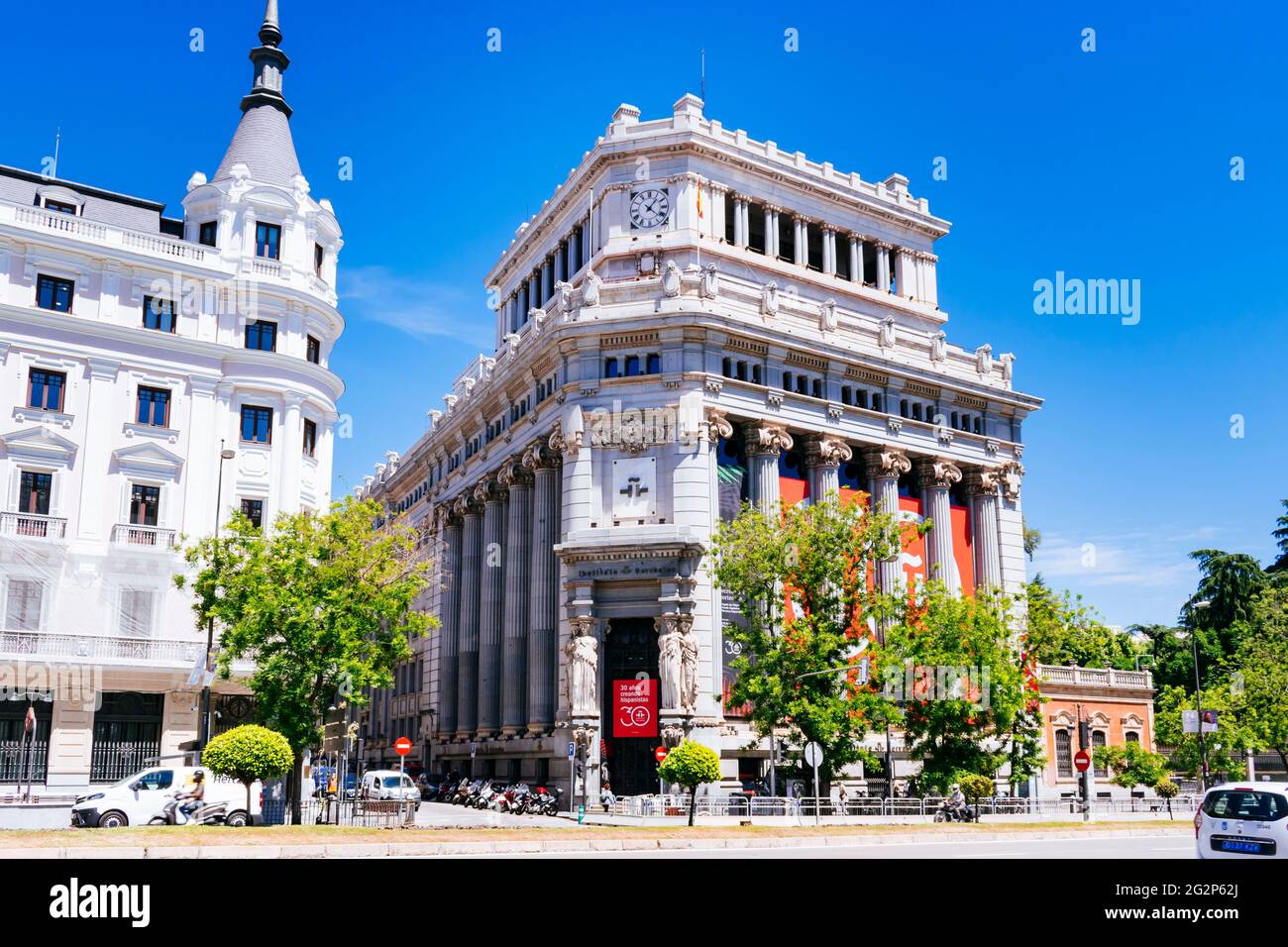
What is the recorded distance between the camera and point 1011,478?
65500mm

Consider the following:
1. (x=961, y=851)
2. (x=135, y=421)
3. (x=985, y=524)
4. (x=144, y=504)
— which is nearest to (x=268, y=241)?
(x=135, y=421)

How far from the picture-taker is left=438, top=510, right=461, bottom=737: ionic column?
69875 millimetres

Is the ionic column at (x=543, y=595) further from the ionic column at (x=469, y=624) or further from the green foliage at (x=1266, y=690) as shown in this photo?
the green foliage at (x=1266, y=690)

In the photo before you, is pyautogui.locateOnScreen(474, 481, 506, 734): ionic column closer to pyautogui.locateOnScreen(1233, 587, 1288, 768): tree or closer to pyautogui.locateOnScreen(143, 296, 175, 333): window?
pyautogui.locateOnScreen(143, 296, 175, 333): window

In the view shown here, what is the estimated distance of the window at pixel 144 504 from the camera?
148ft

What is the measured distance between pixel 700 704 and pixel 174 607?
2257 cm

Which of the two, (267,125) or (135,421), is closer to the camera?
(135,421)

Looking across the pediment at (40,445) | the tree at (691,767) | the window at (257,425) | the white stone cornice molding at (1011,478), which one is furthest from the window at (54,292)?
the white stone cornice molding at (1011,478)

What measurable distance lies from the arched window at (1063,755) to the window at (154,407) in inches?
1961

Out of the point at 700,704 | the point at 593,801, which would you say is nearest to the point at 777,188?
the point at 700,704

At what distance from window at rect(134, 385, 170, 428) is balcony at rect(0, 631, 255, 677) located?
891 cm

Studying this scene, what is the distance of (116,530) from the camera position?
44.2 metres

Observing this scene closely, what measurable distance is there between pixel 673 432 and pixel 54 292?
26884 millimetres

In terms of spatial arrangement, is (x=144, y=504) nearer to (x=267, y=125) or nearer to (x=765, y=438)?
(x=267, y=125)
